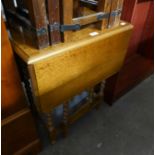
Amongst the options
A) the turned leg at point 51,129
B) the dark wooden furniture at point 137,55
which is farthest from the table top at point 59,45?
the turned leg at point 51,129

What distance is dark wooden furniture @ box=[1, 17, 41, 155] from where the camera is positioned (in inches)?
28.2

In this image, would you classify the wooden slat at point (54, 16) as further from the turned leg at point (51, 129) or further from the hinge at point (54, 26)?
the turned leg at point (51, 129)

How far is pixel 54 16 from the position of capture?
0.70 m

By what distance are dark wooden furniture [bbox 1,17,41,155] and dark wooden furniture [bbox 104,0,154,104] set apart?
820 mm

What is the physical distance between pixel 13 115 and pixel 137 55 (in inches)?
51.1

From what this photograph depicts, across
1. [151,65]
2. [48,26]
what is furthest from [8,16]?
[151,65]

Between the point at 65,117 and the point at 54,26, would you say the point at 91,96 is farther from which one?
the point at 54,26

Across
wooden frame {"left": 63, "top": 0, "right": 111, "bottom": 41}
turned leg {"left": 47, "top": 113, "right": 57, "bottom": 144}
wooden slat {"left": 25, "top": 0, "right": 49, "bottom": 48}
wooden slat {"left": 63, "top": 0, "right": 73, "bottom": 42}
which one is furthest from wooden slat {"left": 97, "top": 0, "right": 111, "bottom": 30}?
turned leg {"left": 47, "top": 113, "right": 57, "bottom": 144}

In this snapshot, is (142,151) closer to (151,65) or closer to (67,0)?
(151,65)

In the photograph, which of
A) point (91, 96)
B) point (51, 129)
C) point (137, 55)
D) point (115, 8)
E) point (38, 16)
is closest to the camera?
point (38, 16)

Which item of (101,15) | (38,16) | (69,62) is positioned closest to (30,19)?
(38,16)

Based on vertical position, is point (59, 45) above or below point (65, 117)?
above

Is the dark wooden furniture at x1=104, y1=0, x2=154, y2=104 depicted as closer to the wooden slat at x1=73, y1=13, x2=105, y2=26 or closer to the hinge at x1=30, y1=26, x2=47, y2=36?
the wooden slat at x1=73, y1=13, x2=105, y2=26

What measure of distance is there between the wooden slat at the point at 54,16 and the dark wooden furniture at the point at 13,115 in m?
0.20
